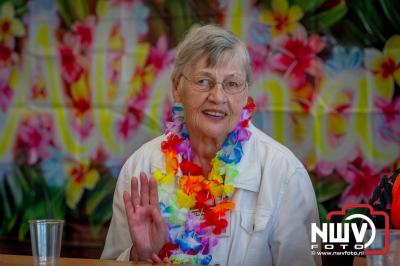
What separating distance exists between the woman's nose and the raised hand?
473mm

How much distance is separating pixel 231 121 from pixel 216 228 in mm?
387

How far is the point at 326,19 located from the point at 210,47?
44.1 inches

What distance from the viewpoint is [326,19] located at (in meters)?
3.41

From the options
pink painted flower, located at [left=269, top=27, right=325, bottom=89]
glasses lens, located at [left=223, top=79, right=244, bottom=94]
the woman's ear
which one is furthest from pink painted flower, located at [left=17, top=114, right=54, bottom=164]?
glasses lens, located at [left=223, top=79, right=244, bottom=94]

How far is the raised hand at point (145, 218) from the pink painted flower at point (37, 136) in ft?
6.07

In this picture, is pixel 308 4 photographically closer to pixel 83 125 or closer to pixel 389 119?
pixel 389 119

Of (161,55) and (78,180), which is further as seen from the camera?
(78,180)

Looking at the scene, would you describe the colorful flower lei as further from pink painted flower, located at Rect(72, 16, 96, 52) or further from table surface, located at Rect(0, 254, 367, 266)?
pink painted flower, located at Rect(72, 16, 96, 52)

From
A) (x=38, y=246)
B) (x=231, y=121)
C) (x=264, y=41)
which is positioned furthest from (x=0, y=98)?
(x=38, y=246)

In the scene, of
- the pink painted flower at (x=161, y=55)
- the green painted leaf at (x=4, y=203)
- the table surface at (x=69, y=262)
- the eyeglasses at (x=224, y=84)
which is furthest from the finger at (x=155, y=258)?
the green painted leaf at (x=4, y=203)

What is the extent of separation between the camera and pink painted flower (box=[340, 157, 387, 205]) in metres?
3.39

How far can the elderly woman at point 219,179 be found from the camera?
236 centimetres

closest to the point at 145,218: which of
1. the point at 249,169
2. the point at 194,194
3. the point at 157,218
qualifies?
the point at 157,218

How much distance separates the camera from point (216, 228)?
94.3 inches
